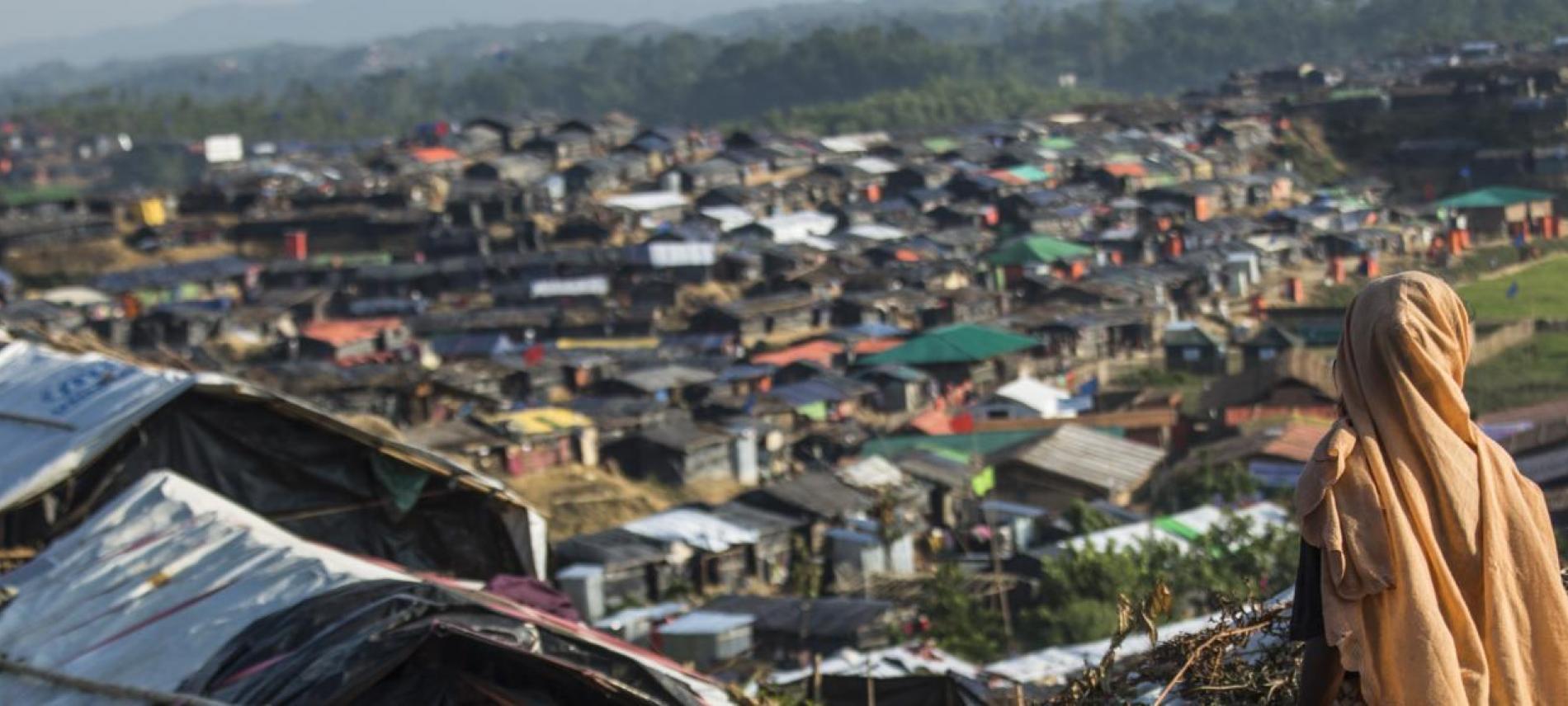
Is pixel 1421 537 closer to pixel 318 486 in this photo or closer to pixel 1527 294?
pixel 318 486

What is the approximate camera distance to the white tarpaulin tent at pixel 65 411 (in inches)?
279

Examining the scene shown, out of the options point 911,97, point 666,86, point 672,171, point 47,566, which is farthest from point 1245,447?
point 666,86

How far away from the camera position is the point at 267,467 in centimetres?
769

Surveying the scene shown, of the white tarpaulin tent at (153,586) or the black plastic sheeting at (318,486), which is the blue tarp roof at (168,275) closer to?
the black plastic sheeting at (318,486)

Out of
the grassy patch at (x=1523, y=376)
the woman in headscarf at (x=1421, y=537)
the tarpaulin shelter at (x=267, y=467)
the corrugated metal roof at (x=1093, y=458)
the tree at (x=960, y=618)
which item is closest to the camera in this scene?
the woman in headscarf at (x=1421, y=537)

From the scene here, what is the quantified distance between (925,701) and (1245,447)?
1500 cm

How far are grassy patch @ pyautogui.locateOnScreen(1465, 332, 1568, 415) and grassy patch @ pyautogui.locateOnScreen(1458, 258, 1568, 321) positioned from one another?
2096mm

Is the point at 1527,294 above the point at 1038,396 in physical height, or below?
below

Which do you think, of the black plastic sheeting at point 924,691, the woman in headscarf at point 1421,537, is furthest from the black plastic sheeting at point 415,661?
the woman in headscarf at point 1421,537

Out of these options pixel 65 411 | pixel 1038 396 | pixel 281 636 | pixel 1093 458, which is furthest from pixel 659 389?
pixel 281 636

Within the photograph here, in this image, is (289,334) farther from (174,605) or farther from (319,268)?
(174,605)

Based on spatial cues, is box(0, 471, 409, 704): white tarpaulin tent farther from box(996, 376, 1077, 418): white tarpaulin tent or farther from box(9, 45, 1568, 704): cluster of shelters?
box(996, 376, 1077, 418): white tarpaulin tent

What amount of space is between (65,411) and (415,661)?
3.55 meters

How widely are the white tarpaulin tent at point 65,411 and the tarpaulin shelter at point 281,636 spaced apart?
1116mm
